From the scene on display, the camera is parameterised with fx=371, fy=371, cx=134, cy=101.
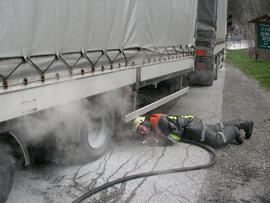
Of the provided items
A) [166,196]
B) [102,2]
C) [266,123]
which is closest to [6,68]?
[102,2]

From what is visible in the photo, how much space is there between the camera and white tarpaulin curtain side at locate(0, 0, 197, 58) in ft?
9.68

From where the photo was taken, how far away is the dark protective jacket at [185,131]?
17.9 feet

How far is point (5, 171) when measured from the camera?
10.6 ft

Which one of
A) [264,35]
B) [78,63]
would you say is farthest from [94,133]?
[264,35]

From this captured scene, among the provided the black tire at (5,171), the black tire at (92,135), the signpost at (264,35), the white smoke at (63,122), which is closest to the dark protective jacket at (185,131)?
the white smoke at (63,122)

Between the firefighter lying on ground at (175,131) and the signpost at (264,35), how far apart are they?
7.71m

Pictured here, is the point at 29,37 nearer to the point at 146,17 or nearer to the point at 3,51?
the point at 3,51

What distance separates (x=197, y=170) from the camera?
4715 mm

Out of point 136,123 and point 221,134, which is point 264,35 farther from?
point 136,123

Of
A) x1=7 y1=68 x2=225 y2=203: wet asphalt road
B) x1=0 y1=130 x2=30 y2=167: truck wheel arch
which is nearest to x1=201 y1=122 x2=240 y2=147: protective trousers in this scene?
x1=7 y1=68 x2=225 y2=203: wet asphalt road

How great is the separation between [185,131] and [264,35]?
8.23m

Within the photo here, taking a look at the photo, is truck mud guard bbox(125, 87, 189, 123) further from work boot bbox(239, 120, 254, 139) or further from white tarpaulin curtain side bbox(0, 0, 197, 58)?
work boot bbox(239, 120, 254, 139)

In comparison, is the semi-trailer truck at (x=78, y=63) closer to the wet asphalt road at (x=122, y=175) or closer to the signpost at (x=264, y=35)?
the wet asphalt road at (x=122, y=175)

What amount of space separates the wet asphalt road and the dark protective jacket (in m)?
0.17
